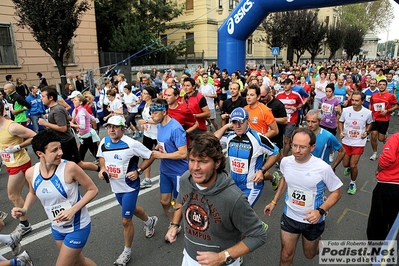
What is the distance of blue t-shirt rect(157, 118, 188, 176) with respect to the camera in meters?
3.76

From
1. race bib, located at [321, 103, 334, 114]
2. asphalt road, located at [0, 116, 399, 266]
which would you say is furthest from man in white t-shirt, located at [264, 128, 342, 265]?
race bib, located at [321, 103, 334, 114]

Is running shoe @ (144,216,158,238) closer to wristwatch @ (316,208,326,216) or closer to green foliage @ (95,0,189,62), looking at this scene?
wristwatch @ (316,208,326,216)

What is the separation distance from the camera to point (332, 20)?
48656mm

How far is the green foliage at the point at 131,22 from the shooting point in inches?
773

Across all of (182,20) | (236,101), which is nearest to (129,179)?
(236,101)

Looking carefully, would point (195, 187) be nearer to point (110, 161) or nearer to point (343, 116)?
point (110, 161)

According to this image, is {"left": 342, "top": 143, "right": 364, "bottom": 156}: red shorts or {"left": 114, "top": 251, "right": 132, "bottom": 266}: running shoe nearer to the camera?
{"left": 114, "top": 251, "right": 132, "bottom": 266}: running shoe

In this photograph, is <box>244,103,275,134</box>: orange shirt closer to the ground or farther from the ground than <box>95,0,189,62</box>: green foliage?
closer to the ground

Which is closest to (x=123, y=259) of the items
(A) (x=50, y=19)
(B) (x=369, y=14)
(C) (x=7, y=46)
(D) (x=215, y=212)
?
(D) (x=215, y=212)

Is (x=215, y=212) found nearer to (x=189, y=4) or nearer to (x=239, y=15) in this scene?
(x=239, y=15)

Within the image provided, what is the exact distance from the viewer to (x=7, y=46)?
1495cm

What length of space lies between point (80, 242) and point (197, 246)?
130cm

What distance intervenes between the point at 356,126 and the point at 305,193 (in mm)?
3159

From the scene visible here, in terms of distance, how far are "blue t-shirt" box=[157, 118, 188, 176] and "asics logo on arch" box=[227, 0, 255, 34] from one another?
941 cm
